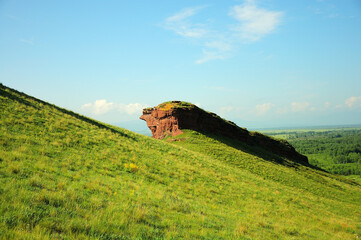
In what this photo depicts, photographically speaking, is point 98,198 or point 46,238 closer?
point 46,238

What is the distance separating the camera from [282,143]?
61156mm

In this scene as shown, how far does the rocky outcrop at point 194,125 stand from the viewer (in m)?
46.9

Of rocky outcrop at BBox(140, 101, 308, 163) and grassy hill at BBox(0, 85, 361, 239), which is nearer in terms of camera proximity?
grassy hill at BBox(0, 85, 361, 239)

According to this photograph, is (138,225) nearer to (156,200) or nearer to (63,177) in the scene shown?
(156,200)

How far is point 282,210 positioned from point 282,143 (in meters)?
52.3

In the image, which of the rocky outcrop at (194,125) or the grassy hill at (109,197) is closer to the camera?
the grassy hill at (109,197)

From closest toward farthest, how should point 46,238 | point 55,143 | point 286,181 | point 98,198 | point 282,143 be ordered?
point 46,238
point 98,198
point 55,143
point 286,181
point 282,143

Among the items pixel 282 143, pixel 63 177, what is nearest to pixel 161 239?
pixel 63 177

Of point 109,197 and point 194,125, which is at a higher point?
point 194,125

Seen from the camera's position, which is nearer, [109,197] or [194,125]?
[109,197]

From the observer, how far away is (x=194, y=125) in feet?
158

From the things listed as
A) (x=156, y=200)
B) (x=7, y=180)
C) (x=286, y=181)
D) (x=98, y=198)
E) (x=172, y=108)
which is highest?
(x=172, y=108)

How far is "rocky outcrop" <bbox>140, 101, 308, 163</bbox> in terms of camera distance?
46.9 metres

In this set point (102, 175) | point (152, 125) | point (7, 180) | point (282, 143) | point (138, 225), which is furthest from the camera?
point (282, 143)
